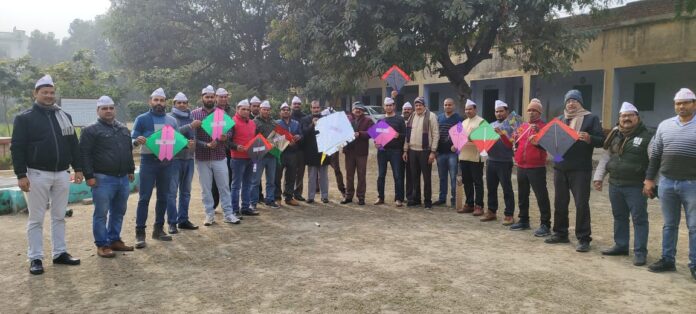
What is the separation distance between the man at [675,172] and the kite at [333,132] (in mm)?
4614

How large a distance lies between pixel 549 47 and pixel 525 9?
1.45 metres

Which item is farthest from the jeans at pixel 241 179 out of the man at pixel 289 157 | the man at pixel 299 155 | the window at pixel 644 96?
the window at pixel 644 96

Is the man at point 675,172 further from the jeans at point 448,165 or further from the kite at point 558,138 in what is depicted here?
the jeans at point 448,165

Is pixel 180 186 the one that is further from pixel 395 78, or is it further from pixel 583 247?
pixel 583 247

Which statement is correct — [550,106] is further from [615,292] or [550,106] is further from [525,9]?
[615,292]

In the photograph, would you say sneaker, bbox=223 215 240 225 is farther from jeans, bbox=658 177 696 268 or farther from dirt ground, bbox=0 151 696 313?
jeans, bbox=658 177 696 268

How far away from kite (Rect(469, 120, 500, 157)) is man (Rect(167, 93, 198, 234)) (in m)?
4.04

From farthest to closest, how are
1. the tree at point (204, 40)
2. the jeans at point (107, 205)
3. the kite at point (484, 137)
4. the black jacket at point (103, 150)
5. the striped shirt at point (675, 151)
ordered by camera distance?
1. the tree at point (204, 40)
2. the kite at point (484, 137)
3. the jeans at point (107, 205)
4. the black jacket at point (103, 150)
5. the striped shirt at point (675, 151)

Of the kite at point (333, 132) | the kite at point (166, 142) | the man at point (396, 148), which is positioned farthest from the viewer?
the man at point (396, 148)

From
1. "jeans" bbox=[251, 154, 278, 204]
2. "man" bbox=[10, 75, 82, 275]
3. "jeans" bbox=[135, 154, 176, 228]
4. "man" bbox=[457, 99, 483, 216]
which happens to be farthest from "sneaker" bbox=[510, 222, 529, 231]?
"man" bbox=[10, 75, 82, 275]

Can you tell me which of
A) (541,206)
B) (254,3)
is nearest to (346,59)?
(541,206)

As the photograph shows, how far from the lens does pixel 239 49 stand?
2853 centimetres

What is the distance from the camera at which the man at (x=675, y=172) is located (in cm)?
465

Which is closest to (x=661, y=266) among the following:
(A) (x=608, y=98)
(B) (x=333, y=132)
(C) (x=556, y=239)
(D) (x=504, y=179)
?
(C) (x=556, y=239)
